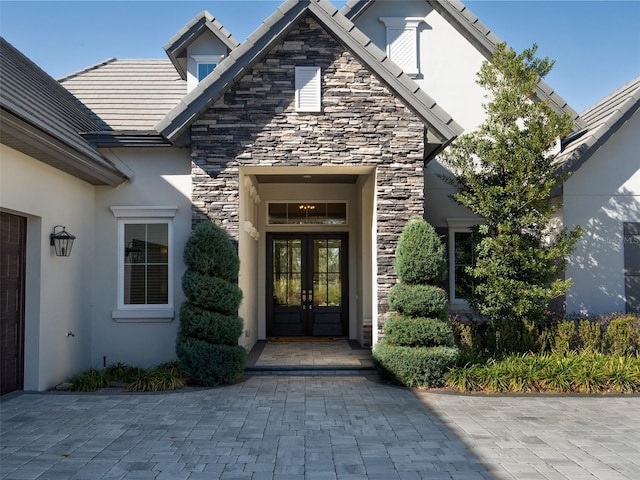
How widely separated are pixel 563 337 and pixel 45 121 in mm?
9120

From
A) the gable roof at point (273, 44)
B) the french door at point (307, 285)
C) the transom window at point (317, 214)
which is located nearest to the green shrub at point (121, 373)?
the gable roof at point (273, 44)

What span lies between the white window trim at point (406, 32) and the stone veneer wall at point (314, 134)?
331 cm

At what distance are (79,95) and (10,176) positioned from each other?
15.4 ft

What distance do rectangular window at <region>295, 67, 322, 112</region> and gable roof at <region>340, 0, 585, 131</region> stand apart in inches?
134

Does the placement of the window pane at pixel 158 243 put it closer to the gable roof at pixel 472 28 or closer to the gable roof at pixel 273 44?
the gable roof at pixel 273 44

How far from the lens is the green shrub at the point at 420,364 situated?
894cm

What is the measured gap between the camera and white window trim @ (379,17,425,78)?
1280cm

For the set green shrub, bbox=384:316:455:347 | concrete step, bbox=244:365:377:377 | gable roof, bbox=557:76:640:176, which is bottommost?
concrete step, bbox=244:365:377:377

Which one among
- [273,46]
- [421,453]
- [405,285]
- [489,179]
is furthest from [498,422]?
[273,46]

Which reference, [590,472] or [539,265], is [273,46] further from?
[590,472]

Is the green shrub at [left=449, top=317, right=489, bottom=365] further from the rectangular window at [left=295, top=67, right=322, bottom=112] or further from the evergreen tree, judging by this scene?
the rectangular window at [left=295, top=67, right=322, bottom=112]

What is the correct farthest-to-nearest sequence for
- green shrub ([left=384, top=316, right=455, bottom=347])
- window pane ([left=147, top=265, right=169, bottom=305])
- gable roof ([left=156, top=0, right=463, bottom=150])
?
window pane ([left=147, top=265, right=169, bottom=305])
gable roof ([left=156, top=0, right=463, bottom=150])
green shrub ([left=384, top=316, right=455, bottom=347])

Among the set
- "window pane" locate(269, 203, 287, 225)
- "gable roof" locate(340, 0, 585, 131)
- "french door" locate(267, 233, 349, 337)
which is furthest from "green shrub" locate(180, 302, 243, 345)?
"gable roof" locate(340, 0, 585, 131)

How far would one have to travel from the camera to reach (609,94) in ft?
42.8
